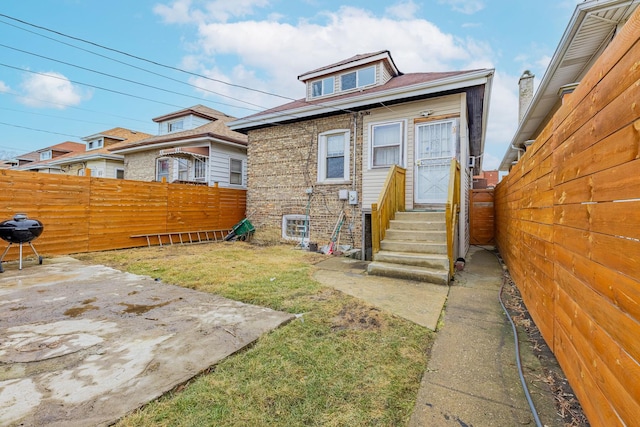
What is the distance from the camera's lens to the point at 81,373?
2074mm

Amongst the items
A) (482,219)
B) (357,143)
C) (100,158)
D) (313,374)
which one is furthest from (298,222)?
(100,158)

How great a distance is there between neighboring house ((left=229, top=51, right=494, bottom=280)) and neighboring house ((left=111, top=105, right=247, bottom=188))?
230 centimetres

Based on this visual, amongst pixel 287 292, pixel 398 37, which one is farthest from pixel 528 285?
pixel 398 37

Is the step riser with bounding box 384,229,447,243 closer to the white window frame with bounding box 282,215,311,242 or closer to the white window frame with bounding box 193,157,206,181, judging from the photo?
the white window frame with bounding box 282,215,311,242

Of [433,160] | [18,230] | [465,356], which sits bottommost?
[465,356]

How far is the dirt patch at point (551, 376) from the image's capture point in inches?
67.9

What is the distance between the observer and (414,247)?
17.9 ft

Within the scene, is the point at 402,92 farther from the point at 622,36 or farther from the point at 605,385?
the point at 605,385

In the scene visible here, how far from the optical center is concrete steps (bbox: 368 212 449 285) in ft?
15.9

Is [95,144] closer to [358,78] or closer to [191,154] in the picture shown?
[191,154]

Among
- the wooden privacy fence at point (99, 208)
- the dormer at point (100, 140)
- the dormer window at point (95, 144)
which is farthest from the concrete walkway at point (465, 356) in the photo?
the dormer window at point (95, 144)

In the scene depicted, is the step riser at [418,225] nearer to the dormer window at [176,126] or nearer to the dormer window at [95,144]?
the dormer window at [176,126]

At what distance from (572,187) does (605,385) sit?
126 cm

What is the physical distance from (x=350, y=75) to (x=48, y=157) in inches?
1131
